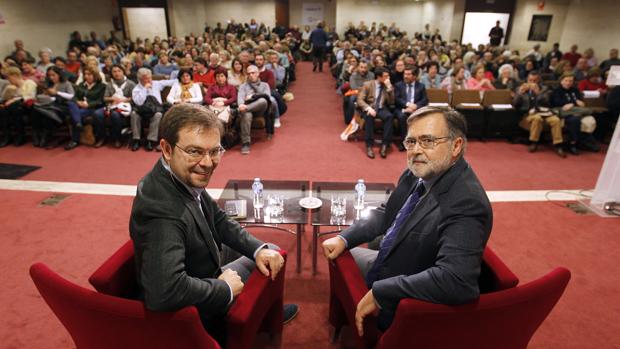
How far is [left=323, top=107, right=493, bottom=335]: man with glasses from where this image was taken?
1.32 m

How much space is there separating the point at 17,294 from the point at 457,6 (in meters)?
15.3

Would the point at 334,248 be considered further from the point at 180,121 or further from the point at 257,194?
the point at 257,194

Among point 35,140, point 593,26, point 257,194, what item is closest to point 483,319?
point 257,194

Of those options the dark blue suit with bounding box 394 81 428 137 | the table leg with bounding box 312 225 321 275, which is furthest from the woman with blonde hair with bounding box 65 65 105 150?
the dark blue suit with bounding box 394 81 428 137

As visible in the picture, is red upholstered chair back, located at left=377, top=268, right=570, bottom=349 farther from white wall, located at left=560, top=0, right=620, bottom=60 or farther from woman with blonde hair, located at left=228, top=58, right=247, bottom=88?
white wall, located at left=560, top=0, right=620, bottom=60

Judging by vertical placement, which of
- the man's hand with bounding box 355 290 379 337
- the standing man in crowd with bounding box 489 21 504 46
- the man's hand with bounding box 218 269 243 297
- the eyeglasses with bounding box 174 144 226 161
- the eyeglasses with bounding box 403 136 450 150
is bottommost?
the man's hand with bounding box 355 290 379 337

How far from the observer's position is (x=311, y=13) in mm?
18188

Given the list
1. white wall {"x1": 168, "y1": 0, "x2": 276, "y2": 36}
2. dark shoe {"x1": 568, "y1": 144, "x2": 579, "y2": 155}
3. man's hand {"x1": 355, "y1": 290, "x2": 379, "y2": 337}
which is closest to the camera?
man's hand {"x1": 355, "y1": 290, "x2": 379, "y2": 337}

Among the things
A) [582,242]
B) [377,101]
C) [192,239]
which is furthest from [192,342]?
[377,101]

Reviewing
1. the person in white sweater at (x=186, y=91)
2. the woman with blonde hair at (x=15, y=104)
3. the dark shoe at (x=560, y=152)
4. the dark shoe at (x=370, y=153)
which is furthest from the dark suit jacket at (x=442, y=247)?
the woman with blonde hair at (x=15, y=104)

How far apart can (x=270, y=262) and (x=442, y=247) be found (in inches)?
31.2

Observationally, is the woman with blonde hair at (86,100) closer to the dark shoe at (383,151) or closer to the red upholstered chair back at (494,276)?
the dark shoe at (383,151)

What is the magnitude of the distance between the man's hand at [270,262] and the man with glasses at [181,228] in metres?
0.17

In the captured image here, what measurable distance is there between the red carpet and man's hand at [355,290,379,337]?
701 mm
